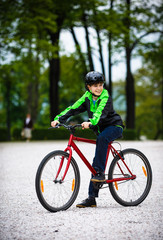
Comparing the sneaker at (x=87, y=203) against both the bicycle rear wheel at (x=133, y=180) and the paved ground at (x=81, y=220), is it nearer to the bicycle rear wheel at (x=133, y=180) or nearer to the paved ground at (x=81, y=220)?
the paved ground at (x=81, y=220)

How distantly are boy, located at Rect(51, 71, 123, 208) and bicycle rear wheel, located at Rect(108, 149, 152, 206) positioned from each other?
0.77 feet

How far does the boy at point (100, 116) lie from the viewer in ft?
15.7

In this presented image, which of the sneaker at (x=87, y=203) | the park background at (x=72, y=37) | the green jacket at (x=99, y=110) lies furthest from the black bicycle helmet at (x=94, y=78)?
the park background at (x=72, y=37)

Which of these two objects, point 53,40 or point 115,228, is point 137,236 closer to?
point 115,228

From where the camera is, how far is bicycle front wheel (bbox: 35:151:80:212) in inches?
174

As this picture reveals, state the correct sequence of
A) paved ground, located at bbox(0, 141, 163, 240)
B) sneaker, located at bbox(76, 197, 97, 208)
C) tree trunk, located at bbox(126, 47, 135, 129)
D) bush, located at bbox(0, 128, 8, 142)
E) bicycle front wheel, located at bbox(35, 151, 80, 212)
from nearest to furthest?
1. paved ground, located at bbox(0, 141, 163, 240)
2. bicycle front wheel, located at bbox(35, 151, 80, 212)
3. sneaker, located at bbox(76, 197, 97, 208)
4. bush, located at bbox(0, 128, 8, 142)
5. tree trunk, located at bbox(126, 47, 135, 129)

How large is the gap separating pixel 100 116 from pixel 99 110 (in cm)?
7

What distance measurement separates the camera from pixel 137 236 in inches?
141

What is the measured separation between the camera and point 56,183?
4.65 m

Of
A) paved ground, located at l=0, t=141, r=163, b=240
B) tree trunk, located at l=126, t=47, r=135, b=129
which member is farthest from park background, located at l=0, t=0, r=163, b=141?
paved ground, located at l=0, t=141, r=163, b=240

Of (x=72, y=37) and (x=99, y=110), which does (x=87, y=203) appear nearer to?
(x=99, y=110)

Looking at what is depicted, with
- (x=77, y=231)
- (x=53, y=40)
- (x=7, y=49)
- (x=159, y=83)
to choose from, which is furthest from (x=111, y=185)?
(x=159, y=83)

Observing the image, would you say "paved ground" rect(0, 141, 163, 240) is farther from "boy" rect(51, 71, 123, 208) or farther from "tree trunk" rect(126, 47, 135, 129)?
Answer: "tree trunk" rect(126, 47, 135, 129)

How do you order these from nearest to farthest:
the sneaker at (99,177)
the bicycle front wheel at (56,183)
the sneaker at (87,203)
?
the bicycle front wheel at (56,183) → the sneaker at (99,177) → the sneaker at (87,203)
